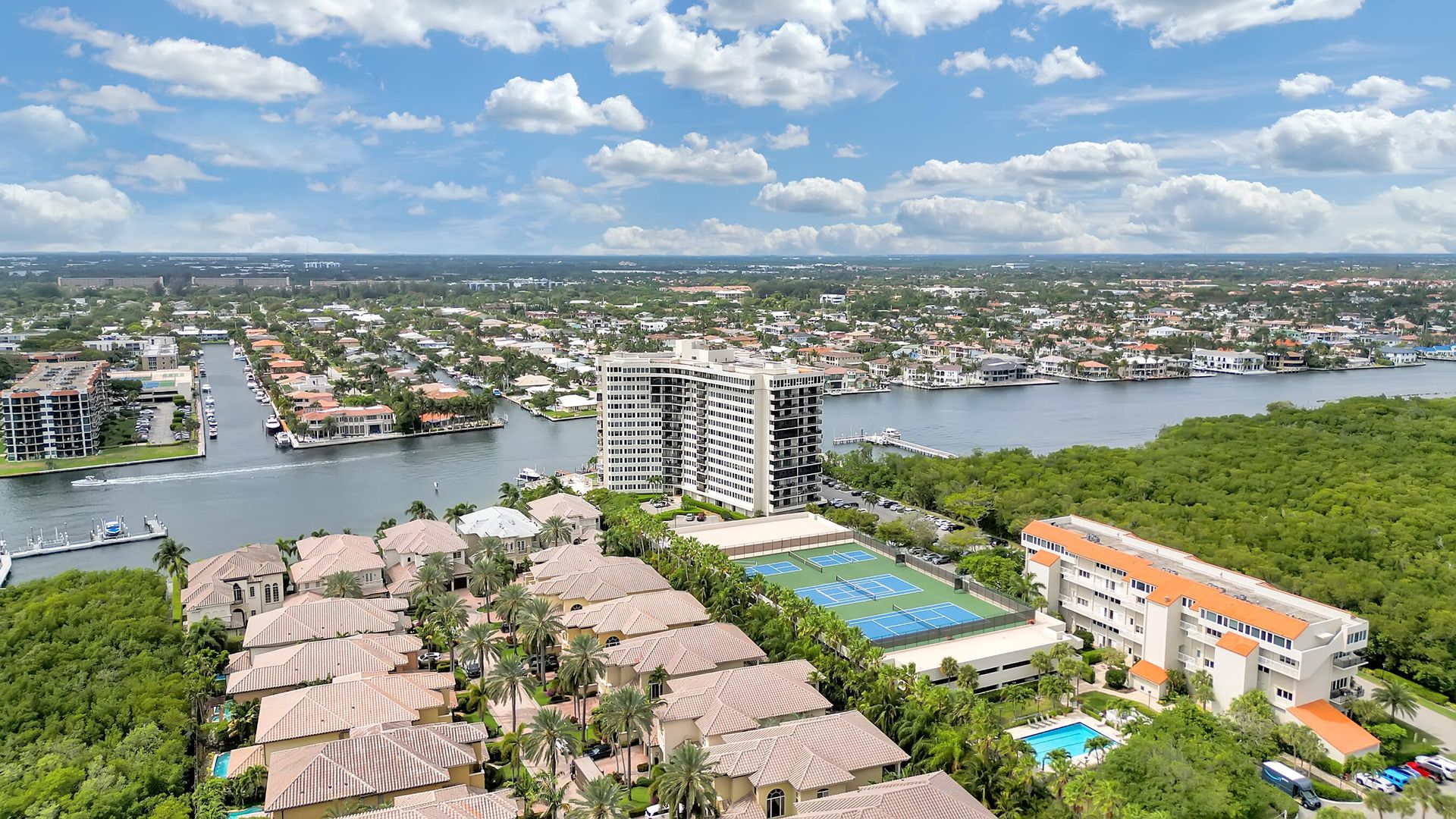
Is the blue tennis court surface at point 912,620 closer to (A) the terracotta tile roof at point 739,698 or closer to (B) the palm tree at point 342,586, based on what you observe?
(A) the terracotta tile roof at point 739,698

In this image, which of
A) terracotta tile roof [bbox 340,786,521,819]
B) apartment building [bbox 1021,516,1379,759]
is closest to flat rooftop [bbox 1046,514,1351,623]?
apartment building [bbox 1021,516,1379,759]

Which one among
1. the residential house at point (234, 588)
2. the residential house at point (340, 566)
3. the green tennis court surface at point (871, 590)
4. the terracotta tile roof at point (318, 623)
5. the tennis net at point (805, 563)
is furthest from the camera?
the tennis net at point (805, 563)

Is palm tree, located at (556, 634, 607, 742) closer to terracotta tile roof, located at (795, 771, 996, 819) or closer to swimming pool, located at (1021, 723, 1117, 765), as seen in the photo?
terracotta tile roof, located at (795, 771, 996, 819)

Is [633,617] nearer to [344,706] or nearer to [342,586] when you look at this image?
[344,706]

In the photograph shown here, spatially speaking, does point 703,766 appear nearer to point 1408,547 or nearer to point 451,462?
point 1408,547

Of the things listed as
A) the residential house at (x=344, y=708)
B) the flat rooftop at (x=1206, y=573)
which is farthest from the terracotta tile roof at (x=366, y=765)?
the flat rooftop at (x=1206, y=573)

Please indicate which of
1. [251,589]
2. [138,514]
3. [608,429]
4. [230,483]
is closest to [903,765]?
[251,589]

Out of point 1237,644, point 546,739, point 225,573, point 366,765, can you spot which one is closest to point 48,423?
point 225,573
